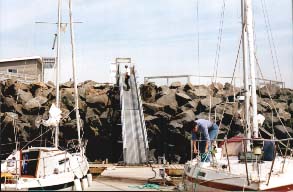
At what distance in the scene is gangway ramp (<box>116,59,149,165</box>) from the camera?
25.9 meters

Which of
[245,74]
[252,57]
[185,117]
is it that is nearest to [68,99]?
[185,117]

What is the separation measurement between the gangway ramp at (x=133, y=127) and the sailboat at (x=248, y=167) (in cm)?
866

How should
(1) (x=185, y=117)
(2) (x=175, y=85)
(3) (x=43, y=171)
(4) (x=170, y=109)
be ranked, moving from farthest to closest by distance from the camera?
(2) (x=175, y=85) < (4) (x=170, y=109) < (1) (x=185, y=117) < (3) (x=43, y=171)

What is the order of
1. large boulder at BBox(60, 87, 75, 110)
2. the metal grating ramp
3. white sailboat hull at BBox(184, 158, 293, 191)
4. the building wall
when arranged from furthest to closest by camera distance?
the building wall
large boulder at BBox(60, 87, 75, 110)
the metal grating ramp
white sailboat hull at BBox(184, 158, 293, 191)

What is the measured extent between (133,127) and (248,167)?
14.2 m

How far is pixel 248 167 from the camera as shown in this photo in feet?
48.2

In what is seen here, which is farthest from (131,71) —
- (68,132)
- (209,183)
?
(209,183)

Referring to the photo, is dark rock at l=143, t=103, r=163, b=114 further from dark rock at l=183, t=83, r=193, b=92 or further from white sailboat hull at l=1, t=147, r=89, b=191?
white sailboat hull at l=1, t=147, r=89, b=191

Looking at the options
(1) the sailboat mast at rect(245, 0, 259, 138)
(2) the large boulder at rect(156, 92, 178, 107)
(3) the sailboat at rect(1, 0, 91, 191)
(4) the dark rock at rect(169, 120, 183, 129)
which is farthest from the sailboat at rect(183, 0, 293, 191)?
(2) the large boulder at rect(156, 92, 178, 107)

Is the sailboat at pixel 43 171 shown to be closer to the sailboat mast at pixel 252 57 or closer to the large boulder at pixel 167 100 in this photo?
the sailboat mast at pixel 252 57

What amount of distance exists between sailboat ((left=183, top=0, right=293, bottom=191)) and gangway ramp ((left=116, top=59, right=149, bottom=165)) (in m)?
8.66

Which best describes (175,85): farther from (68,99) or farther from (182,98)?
(68,99)

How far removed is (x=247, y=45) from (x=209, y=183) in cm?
587

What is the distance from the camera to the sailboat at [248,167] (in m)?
13.6
